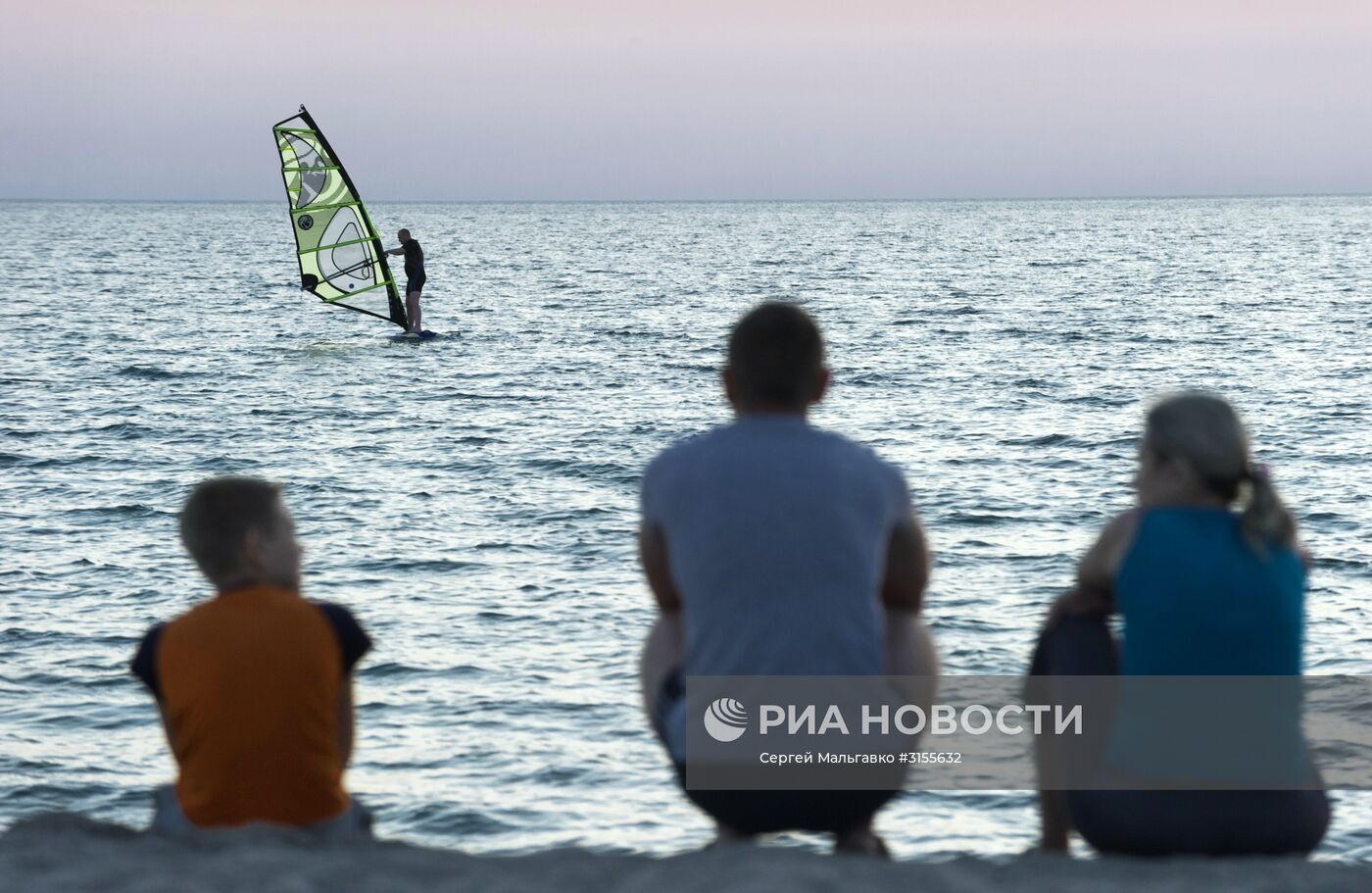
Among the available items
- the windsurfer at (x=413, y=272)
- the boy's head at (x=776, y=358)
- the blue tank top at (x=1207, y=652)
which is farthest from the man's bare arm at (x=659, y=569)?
the windsurfer at (x=413, y=272)

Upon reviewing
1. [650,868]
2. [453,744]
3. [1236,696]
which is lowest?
[453,744]

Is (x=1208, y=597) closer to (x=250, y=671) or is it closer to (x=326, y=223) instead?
(x=250, y=671)

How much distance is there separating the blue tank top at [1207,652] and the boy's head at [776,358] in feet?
2.62

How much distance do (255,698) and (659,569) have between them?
96 centimetres

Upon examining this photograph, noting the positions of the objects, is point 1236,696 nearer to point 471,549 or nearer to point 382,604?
point 382,604

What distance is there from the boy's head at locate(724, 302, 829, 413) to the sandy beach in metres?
1.01

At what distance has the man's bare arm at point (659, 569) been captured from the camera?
3.37 m

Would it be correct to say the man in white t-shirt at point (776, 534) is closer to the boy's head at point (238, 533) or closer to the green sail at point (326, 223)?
the boy's head at point (238, 533)

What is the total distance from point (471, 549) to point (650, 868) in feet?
33.4

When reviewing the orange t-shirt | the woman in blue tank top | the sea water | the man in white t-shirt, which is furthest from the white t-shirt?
the sea water

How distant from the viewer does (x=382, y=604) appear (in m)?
11.6

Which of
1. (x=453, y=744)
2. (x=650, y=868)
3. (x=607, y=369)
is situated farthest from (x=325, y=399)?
(x=650, y=868)

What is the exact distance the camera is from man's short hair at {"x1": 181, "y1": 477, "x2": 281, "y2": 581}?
3.44m
